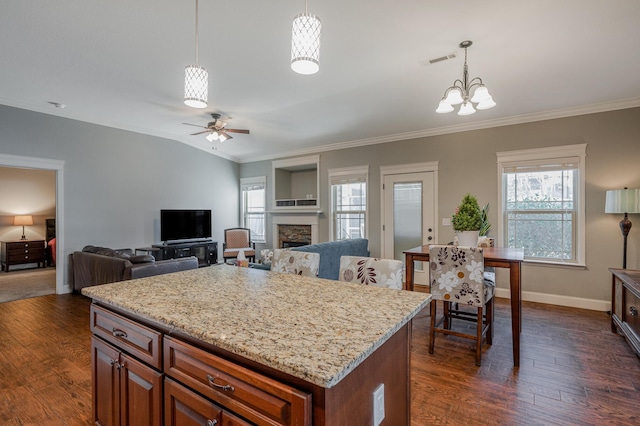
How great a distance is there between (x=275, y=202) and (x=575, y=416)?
6057 mm

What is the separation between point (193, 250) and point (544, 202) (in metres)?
6.35

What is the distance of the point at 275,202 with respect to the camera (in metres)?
7.21

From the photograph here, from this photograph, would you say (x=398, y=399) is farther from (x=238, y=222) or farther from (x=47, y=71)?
(x=238, y=222)

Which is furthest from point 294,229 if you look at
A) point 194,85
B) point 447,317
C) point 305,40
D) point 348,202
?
point 305,40

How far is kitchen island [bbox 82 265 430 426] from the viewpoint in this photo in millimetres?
864

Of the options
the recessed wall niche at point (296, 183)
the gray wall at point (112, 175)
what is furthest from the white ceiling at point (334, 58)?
the recessed wall niche at point (296, 183)

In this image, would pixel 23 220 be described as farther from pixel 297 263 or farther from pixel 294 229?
pixel 297 263

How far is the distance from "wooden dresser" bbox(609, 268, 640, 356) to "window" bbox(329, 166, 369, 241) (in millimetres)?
3511

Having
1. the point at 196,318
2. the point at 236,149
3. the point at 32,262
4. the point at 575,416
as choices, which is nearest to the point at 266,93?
the point at 236,149

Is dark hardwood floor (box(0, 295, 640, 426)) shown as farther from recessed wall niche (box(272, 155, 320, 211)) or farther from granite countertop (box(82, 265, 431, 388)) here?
recessed wall niche (box(272, 155, 320, 211))

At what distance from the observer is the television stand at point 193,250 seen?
20.4 feet

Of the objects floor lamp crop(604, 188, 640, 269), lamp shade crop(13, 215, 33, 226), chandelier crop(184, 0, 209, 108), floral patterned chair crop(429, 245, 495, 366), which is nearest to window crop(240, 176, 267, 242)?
lamp shade crop(13, 215, 33, 226)

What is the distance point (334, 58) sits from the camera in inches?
128

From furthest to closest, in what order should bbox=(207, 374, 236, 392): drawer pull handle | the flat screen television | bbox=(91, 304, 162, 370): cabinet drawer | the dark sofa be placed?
the flat screen television < the dark sofa < bbox=(91, 304, 162, 370): cabinet drawer < bbox=(207, 374, 236, 392): drawer pull handle
